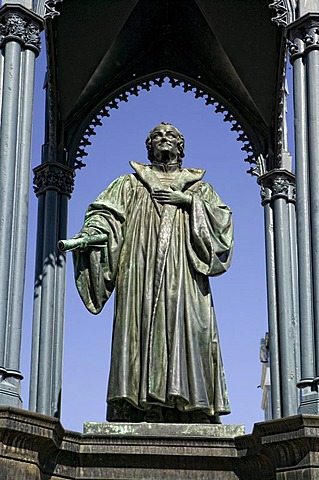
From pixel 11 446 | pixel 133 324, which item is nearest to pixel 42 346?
pixel 133 324

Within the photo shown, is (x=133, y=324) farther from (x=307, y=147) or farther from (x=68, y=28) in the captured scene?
(x=68, y=28)

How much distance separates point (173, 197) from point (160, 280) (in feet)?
3.88

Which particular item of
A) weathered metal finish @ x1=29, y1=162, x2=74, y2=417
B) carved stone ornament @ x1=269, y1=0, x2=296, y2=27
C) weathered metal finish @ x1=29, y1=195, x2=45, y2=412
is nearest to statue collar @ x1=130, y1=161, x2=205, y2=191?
carved stone ornament @ x1=269, y1=0, x2=296, y2=27

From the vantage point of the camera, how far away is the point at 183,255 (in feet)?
50.3

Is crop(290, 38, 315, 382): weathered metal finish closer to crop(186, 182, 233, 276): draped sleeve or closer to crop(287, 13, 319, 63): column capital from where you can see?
crop(287, 13, 319, 63): column capital

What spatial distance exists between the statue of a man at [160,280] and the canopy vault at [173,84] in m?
1.62

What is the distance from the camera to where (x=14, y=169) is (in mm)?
14359

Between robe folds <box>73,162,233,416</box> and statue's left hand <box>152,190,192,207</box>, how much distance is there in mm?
65

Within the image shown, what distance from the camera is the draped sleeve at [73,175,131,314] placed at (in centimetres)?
1515

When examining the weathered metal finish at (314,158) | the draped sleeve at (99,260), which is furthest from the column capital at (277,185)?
the draped sleeve at (99,260)

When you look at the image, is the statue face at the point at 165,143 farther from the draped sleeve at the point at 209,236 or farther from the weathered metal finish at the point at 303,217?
the weathered metal finish at the point at 303,217

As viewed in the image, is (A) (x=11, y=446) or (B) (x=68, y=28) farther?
(B) (x=68, y=28)

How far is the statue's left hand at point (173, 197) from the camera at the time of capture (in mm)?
15594

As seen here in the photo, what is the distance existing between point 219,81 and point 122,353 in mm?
6429
